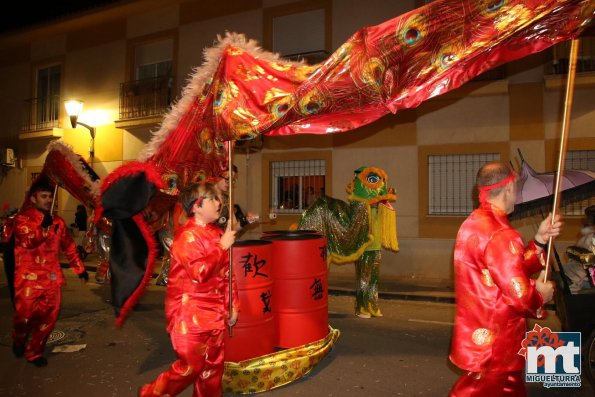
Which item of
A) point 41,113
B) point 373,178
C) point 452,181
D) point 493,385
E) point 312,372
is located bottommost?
point 312,372

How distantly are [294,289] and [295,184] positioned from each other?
25.0 feet

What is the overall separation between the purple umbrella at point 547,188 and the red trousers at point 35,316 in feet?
15.6

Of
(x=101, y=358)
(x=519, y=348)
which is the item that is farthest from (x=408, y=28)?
(x=101, y=358)

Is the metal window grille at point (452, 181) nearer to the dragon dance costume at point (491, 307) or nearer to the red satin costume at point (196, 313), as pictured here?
the dragon dance costume at point (491, 307)

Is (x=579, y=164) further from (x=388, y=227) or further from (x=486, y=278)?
(x=486, y=278)

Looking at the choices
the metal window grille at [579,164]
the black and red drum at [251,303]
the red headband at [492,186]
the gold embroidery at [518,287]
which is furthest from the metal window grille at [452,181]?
the gold embroidery at [518,287]

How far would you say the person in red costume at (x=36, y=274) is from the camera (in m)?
Answer: 4.62

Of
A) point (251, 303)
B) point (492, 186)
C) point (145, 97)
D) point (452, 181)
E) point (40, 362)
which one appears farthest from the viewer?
point (145, 97)

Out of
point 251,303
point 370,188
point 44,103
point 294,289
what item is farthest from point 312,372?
point 44,103

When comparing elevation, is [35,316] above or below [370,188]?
below

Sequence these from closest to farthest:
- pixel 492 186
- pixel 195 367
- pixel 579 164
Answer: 1. pixel 492 186
2. pixel 195 367
3. pixel 579 164

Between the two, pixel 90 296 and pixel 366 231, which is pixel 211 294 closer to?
pixel 366 231

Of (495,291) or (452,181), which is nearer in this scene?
(495,291)

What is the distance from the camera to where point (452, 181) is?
1014 centimetres
